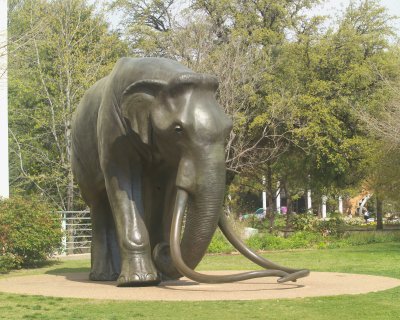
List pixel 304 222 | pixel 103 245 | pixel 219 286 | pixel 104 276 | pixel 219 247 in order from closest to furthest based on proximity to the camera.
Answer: pixel 219 286
pixel 104 276
pixel 103 245
pixel 219 247
pixel 304 222

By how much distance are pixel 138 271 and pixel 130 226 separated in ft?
2.06

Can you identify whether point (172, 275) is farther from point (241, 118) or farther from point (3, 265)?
point (241, 118)

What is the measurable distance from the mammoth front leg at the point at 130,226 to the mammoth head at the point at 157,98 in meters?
0.73

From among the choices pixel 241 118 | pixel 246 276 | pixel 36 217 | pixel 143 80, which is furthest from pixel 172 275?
pixel 241 118

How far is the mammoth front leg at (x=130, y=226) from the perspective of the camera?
11094 millimetres

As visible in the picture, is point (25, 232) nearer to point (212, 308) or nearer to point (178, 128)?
point (178, 128)

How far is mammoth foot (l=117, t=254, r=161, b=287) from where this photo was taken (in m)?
11.1

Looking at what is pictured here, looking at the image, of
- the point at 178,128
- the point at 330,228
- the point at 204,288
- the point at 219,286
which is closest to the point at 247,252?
the point at 219,286

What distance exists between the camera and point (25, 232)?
18.6 meters

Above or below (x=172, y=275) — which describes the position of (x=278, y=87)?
above

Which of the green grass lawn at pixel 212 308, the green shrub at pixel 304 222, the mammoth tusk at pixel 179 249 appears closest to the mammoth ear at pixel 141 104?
the mammoth tusk at pixel 179 249

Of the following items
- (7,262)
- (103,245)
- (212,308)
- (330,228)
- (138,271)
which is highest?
(330,228)

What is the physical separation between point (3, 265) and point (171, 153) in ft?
26.3

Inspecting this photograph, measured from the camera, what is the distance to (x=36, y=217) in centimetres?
1902
